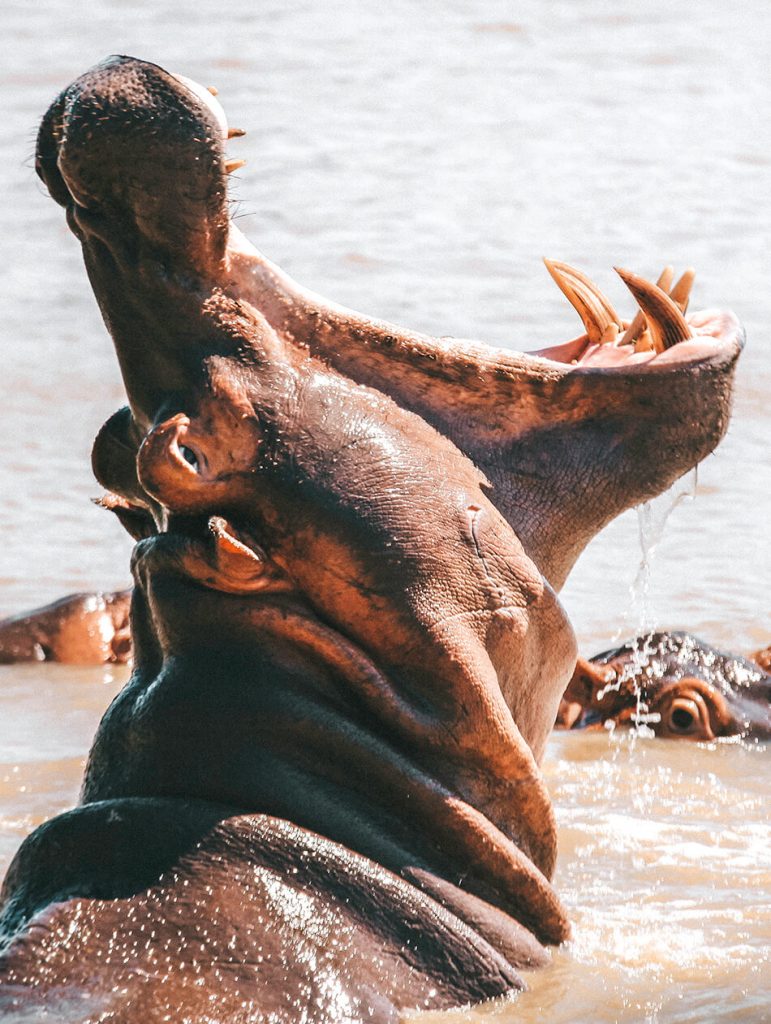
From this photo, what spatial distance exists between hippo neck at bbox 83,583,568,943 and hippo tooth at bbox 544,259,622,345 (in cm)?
100

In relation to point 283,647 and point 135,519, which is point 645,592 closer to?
point 135,519

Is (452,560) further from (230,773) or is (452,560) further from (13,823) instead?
(13,823)

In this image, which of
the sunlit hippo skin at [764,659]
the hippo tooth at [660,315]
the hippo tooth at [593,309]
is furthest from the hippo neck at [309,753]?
the sunlit hippo skin at [764,659]

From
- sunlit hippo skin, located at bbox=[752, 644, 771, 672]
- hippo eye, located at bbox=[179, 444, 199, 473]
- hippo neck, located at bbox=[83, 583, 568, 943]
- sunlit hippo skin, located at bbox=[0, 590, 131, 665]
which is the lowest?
sunlit hippo skin, located at bbox=[0, 590, 131, 665]

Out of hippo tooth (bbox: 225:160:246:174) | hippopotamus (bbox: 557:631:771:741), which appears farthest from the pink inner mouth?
hippopotamus (bbox: 557:631:771:741)

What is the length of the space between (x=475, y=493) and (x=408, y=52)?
21.0 m

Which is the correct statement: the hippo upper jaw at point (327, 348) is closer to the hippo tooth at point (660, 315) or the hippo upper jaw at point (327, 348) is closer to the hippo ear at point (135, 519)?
the hippo tooth at point (660, 315)

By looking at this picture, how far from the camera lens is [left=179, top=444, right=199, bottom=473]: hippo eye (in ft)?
11.3

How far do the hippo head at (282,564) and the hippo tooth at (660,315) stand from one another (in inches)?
19.9

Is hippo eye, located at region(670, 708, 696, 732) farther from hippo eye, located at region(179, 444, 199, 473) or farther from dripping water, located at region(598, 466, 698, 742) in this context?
hippo eye, located at region(179, 444, 199, 473)

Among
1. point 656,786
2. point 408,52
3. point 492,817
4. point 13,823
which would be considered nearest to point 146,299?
point 492,817

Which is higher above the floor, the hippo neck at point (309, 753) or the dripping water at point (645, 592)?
the hippo neck at point (309, 753)

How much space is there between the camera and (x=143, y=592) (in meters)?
3.64

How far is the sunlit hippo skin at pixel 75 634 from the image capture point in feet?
26.8
